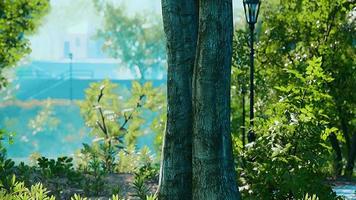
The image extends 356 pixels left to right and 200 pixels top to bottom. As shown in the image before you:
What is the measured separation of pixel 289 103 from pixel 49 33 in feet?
390

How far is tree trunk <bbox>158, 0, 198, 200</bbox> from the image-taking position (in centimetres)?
845

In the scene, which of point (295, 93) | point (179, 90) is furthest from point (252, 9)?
point (179, 90)

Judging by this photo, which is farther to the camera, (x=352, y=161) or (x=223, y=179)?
(x=352, y=161)

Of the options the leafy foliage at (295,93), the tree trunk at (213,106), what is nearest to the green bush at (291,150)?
the leafy foliage at (295,93)

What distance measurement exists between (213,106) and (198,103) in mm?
188

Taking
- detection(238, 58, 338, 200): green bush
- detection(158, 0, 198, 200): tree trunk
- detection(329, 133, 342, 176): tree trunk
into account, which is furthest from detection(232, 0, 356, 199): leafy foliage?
detection(158, 0, 198, 200): tree trunk

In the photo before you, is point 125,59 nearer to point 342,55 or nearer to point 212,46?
point 342,55

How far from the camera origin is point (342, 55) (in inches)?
639

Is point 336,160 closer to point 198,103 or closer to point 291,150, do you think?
point 291,150

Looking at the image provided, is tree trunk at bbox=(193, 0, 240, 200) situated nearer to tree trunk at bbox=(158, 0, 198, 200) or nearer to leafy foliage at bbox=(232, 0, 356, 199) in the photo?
tree trunk at bbox=(158, 0, 198, 200)

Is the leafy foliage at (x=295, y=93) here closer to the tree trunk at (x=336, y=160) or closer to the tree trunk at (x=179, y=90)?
the tree trunk at (x=336, y=160)

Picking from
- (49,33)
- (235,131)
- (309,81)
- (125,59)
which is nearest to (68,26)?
(49,33)

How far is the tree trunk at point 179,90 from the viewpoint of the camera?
8.45 meters

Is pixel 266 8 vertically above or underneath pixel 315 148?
above
